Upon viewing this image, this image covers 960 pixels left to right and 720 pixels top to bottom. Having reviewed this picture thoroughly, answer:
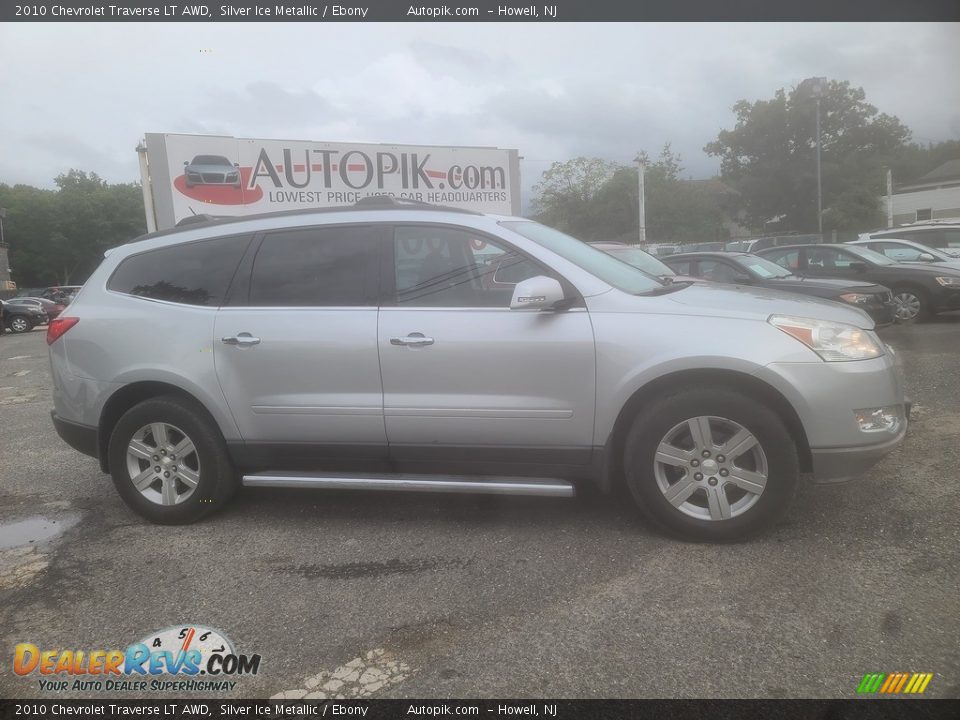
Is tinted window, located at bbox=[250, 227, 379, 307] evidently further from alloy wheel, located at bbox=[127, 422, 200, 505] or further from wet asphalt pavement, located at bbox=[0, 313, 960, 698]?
wet asphalt pavement, located at bbox=[0, 313, 960, 698]

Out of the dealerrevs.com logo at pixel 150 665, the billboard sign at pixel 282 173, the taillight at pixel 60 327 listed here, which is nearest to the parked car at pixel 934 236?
the billboard sign at pixel 282 173

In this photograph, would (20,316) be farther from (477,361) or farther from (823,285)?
(477,361)

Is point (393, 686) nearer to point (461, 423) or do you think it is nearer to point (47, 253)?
point (461, 423)

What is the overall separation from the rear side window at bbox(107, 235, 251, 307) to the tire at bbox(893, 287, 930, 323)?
10.0 meters

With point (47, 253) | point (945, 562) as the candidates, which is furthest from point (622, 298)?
point (47, 253)

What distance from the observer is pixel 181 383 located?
3.88 meters

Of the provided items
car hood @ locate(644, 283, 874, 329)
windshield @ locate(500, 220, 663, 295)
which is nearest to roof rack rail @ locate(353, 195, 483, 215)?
windshield @ locate(500, 220, 663, 295)

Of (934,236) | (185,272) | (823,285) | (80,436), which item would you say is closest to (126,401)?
(80,436)

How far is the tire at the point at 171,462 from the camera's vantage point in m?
3.90

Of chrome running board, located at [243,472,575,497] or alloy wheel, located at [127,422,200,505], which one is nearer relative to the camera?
chrome running board, located at [243,472,575,497]

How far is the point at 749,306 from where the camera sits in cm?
346

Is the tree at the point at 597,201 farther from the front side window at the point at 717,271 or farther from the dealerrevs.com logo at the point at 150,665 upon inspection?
the dealerrevs.com logo at the point at 150,665

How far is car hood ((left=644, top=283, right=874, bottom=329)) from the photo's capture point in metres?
3.37

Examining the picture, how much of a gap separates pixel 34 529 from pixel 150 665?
203 centimetres
